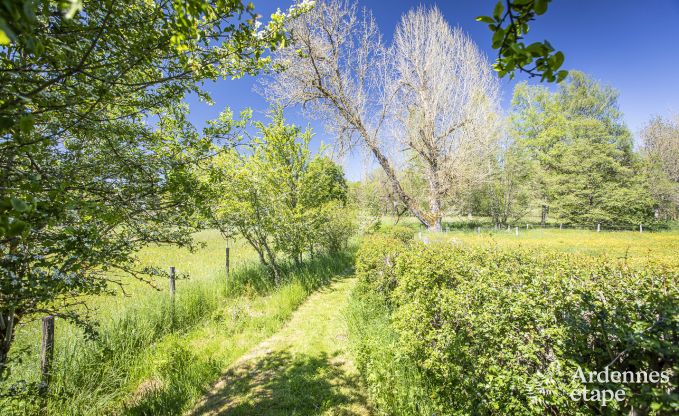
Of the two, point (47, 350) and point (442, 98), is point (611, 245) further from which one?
point (47, 350)

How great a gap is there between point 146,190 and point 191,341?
3806mm

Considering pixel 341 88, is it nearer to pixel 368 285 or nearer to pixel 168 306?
pixel 368 285

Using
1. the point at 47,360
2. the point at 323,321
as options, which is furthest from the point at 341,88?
the point at 47,360

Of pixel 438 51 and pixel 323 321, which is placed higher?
pixel 438 51

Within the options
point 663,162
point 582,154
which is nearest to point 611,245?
point 582,154

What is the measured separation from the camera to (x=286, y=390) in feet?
12.6

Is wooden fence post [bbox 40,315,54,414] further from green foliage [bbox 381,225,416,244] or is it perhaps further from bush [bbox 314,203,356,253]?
bush [bbox 314,203,356,253]

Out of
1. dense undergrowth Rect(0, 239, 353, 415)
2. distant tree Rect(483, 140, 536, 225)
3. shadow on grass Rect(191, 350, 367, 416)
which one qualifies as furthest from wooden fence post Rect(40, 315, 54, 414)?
distant tree Rect(483, 140, 536, 225)

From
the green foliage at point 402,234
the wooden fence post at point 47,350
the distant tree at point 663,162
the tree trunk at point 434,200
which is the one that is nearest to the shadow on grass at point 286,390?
the wooden fence post at point 47,350

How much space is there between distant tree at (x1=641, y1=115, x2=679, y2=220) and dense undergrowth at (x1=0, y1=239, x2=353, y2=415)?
37124 mm

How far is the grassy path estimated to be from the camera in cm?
353

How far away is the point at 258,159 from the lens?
9.03 m

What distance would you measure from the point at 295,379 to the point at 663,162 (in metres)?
41.2

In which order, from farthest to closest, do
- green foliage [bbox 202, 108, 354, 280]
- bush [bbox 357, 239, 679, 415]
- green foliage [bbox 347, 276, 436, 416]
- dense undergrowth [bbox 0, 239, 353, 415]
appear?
green foliage [bbox 202, 108, 354, 280]
dense undergrowth [bbox 0, 239, 353, 415]
green foliage [bbox 347, 276, 436, 416]
bush [bbox 357, 239, 679, 415]
